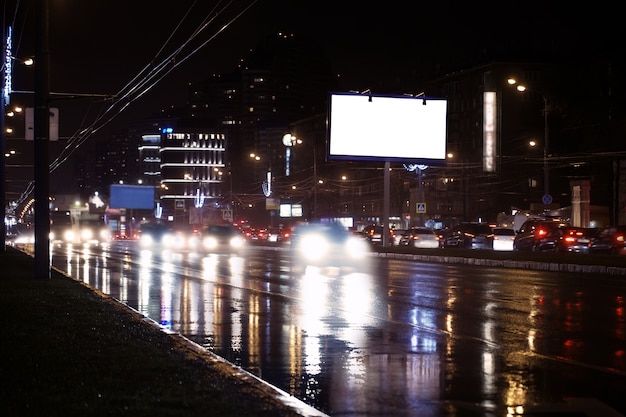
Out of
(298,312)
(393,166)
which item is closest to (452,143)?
(393,166)

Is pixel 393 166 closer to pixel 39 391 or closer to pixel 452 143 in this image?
pixel 452 143

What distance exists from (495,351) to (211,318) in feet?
20.1

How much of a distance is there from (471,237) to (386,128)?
10.1m

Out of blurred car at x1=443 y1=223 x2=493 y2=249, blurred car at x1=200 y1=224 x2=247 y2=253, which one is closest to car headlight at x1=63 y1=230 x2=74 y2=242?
blurred car at x1=200 y1=224 x2=247 y2=253

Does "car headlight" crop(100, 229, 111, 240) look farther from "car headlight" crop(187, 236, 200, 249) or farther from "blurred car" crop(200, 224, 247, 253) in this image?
"blurred car" crop(200, 224, 247, 253)

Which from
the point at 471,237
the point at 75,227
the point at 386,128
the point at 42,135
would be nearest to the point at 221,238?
the point at 471,237

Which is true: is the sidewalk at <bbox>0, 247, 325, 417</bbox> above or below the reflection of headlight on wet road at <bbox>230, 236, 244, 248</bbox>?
above

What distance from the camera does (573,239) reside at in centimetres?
4519

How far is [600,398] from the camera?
891cm

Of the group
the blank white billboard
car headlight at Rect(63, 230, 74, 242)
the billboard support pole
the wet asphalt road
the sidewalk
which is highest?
the blank white billboard

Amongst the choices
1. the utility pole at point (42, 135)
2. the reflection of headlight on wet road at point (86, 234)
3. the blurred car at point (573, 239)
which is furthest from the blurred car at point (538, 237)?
the reflection of headlight on wet road at point (86, 234)

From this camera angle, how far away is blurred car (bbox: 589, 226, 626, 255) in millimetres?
40156

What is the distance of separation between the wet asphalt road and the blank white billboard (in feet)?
68.2

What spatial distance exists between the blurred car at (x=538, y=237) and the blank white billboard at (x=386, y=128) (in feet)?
19.6
